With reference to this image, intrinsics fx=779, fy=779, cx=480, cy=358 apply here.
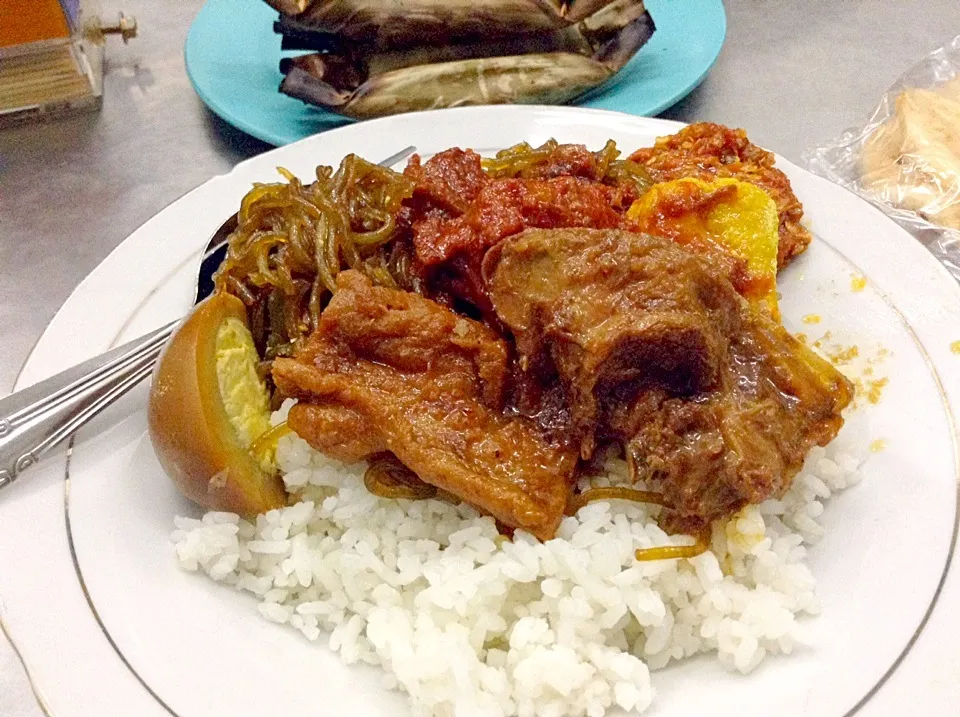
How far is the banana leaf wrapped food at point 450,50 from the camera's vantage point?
152 inches

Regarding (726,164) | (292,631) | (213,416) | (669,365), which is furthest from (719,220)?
(292,631)

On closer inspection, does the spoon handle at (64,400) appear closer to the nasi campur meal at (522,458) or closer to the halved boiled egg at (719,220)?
the nasi campur meal at (522,458)

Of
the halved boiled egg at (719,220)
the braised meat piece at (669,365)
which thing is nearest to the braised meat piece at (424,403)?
the braised meat piece at (669,365)

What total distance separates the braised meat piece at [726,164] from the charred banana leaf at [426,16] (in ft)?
4.37

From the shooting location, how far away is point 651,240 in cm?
197

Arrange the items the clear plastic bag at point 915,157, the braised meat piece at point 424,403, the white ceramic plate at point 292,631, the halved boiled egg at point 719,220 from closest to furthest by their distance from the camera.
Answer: the white ceramic plate at point 292,631 → the braised meat piece at point 424,403 → the halved boiled egg at point 719,220 → the clear plastic bag at point 915,157

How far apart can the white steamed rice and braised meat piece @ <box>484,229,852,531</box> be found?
19 cm

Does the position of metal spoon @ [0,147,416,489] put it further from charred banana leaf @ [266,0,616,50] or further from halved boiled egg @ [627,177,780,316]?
charred banana leaf @ [266,0,616,50]

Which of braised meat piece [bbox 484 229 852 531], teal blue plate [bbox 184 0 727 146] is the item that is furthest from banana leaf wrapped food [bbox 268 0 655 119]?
braised meat piece [bbox 484 229 852 531]

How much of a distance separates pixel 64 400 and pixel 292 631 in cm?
95

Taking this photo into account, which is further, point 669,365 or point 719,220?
point 719,220

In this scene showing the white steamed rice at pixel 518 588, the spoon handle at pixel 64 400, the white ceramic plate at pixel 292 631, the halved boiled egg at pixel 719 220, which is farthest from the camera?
the halved boiled egg at pixel 719 220

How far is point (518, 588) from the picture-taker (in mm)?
2070

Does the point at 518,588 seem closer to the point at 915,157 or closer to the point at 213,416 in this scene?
the point at 213,416
